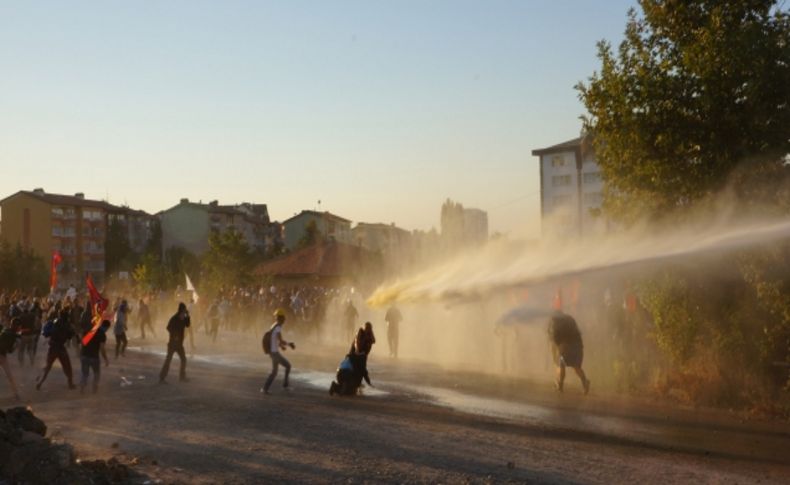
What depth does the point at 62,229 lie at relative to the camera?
100 m

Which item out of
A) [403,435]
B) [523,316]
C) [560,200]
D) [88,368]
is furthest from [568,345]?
[560,200]

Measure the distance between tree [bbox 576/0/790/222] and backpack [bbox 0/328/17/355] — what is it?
13404mm

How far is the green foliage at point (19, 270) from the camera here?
249ft

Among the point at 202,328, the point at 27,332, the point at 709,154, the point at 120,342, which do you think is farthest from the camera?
the point at 202,328

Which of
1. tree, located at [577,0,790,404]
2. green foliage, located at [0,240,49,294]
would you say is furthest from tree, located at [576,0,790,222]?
green foliage, located at [0,240,49,294]

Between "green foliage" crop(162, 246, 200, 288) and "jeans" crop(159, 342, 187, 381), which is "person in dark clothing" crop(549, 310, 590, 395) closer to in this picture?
"jeans" crop(159, 342, 187, 381)

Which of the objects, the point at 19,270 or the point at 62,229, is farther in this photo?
the point at 62,229

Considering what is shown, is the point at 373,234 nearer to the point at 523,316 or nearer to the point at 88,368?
the point at 523,316

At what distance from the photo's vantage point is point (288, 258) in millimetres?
67375

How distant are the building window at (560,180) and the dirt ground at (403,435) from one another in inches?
2819

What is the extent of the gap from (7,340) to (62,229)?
90415 mm

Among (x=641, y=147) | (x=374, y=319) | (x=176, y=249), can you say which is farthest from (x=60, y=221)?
(x=641, y=147)

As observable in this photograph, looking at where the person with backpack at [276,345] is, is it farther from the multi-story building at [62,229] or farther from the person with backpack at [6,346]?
the multi-story building at [62,229]

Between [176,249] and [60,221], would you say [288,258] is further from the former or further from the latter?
[60,221]
